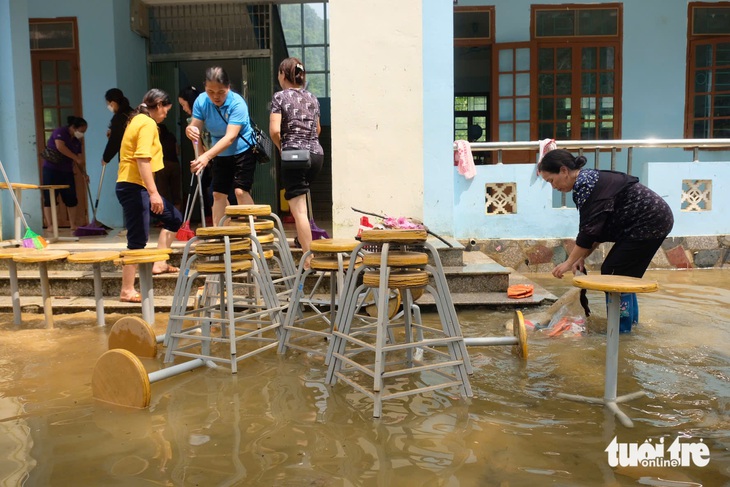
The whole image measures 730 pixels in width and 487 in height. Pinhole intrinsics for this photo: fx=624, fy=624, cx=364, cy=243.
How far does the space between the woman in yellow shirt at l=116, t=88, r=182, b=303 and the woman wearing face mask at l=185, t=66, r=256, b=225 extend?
36 cm

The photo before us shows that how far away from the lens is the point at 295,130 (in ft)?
18.7

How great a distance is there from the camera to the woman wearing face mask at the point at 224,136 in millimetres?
5348

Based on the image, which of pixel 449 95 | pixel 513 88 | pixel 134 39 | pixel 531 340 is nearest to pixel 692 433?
pixel 531 340

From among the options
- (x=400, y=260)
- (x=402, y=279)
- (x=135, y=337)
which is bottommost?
(x=135, y=337)

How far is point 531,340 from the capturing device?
16.5ft

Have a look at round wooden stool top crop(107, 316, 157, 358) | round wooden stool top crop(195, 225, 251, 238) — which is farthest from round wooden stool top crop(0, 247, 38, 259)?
round wooden stool top crop(195, 225, 251, 238)

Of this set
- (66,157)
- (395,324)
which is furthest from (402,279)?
(66,157)

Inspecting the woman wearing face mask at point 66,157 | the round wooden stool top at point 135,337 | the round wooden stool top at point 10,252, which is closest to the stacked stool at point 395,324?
the round wooden stool top at point 135,337

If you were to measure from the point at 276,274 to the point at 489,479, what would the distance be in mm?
3791

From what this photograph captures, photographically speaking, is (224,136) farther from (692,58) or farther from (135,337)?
(692,58)

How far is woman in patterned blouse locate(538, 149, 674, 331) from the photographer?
15.1ft

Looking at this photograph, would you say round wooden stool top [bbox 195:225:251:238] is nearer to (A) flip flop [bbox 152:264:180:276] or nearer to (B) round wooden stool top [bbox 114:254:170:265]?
(B) round wooden stool top [bbox 114:254:170:265]

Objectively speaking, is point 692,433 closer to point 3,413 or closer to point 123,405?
point 123,405

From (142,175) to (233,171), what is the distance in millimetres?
837
